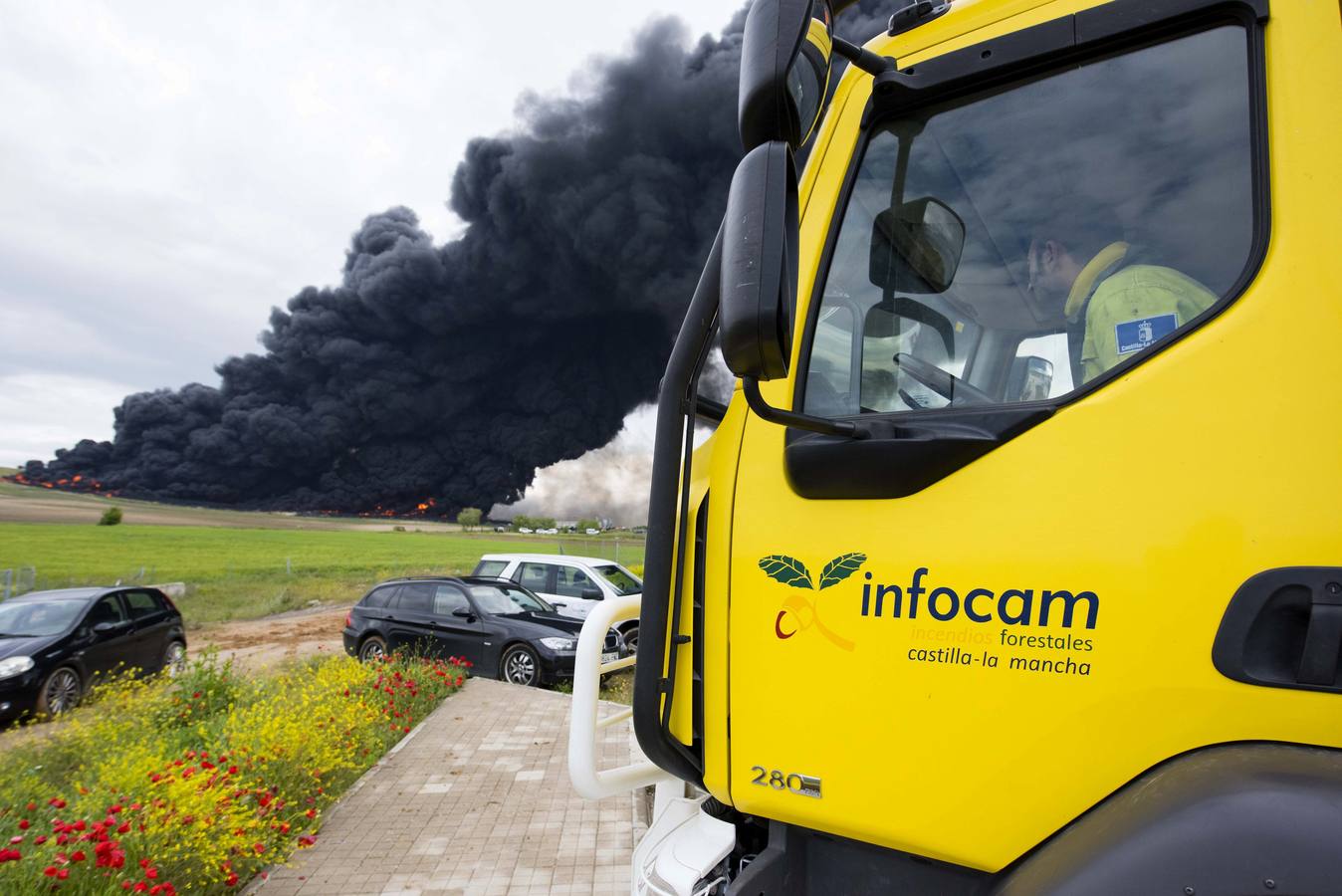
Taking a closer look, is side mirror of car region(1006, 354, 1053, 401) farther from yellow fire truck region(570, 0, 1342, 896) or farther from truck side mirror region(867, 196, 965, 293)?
truck side mirror region(867, 196, 965, 293)

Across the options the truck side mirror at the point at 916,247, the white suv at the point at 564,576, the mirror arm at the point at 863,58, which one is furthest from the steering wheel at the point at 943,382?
the white suv at the point at 564,576

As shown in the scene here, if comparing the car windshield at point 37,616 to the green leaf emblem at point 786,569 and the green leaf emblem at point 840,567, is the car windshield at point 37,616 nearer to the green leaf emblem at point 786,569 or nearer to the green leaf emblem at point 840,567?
the green leaf emblem at point 786,569

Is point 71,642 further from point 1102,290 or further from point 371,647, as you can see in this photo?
point 1102,290

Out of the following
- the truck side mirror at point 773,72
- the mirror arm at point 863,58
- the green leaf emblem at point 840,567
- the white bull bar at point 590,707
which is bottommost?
the white bull bar at point 590,707

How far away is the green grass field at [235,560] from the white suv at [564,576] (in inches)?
373

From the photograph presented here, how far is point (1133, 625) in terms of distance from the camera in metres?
1.18

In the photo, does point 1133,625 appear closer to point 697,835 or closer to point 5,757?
point 697,835

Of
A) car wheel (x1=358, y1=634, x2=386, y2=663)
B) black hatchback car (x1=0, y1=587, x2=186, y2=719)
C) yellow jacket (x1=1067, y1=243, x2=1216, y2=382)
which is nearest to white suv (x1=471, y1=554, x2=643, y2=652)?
car wheel (x1=358, y1=634, x2=386, y2=663)

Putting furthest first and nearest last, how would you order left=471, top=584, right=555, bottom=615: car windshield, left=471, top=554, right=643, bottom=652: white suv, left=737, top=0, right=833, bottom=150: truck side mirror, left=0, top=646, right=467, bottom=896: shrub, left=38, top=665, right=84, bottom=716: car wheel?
left=471, top=554, right=643, bottom=652: white suv
left=471, top=584, right=555, bottom=615: car windshield
left=38, top=665, right=84, bottom=716: car wheel
left=0, top=646, right=467, bottom=896: shrub
left=737, top=0, right=833, bottom=150: truck side mirror

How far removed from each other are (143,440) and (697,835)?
86.5 metres

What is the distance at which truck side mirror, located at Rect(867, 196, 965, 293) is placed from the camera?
5.38 ft

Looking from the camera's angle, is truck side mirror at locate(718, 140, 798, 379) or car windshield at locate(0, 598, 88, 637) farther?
car windshield at locate(0, 598, 88, 637)

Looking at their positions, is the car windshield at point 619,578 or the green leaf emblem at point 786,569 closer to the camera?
the green leaf emblem at point 786,569

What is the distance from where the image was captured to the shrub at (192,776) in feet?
10.6
